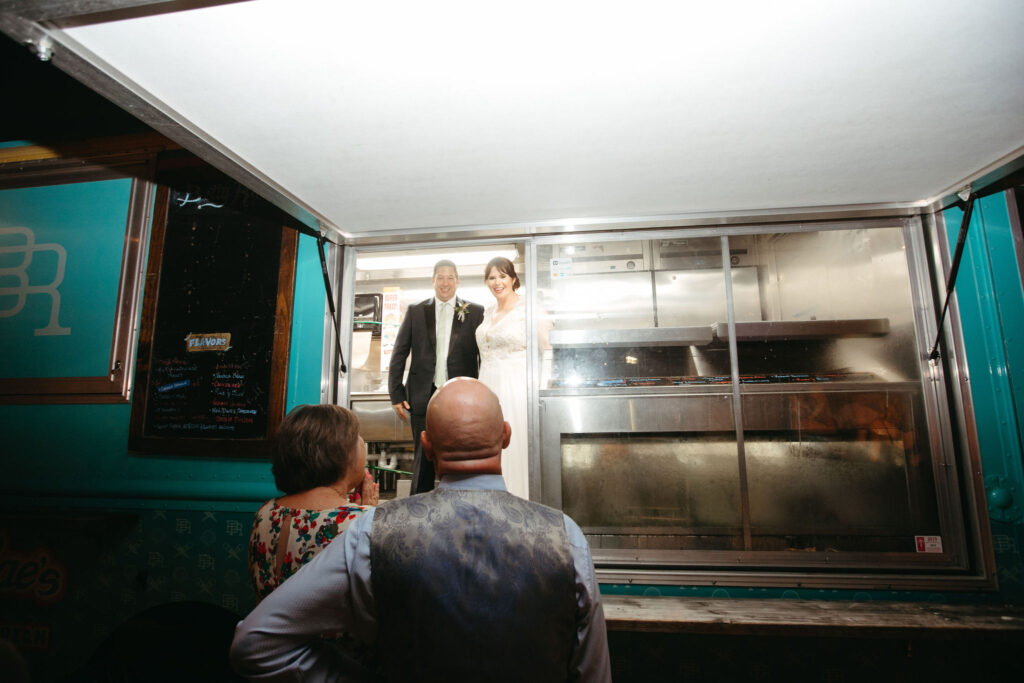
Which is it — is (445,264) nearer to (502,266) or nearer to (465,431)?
(502,266)

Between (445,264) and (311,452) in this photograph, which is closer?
(311,452)

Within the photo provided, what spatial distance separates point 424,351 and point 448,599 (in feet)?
7.21

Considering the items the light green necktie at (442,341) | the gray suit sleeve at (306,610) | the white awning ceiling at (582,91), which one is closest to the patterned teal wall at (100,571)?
the light green necktie at (442,341)

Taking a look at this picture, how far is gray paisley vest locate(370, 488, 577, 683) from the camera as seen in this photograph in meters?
1.09

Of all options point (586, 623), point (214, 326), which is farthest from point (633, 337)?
point (214, 326)

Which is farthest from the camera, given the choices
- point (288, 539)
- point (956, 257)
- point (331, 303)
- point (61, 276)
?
point (61, 276)

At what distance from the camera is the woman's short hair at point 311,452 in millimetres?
1602

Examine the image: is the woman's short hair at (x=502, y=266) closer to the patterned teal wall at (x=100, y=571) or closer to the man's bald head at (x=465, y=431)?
the man's bald head at (x=465, y=431)

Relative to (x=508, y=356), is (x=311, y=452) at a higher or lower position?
lower

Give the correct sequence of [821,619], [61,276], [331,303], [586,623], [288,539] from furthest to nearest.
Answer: [61,276]
[331,303]
[821,619]
[288,539]
[586,623]

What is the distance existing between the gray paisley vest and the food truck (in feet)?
3.99

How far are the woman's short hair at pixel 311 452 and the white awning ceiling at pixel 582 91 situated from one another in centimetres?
107

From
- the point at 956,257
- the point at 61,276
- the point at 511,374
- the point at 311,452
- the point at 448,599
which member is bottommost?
the point at 448,599

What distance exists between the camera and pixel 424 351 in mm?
3178
